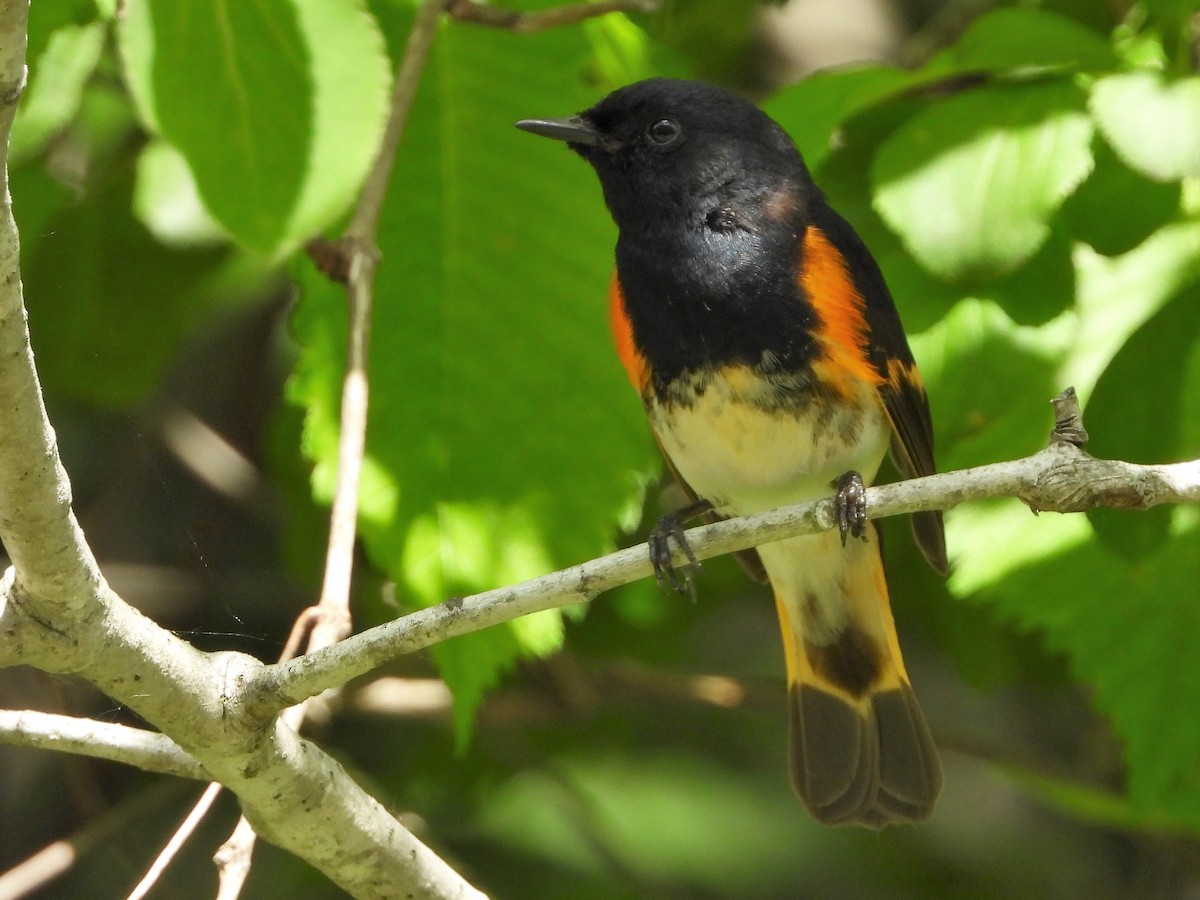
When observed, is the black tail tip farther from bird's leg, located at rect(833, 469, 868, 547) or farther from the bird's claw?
bird's leg, located at rect(833, 469, 868, 547)

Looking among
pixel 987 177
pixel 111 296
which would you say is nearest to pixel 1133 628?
pixel 987 177

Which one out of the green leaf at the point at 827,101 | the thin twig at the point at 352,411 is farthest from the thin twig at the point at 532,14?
the green leaf at the point at 827,101

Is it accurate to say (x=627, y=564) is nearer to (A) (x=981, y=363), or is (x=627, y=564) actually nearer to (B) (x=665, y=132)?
(A) (x=981, y=363)

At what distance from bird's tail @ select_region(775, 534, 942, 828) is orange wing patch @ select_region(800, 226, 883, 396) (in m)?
0.63

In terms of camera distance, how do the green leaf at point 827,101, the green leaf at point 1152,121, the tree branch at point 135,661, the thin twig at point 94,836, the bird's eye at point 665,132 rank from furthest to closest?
1. the bird's eye at point 665,132
2. the green leaf at point 827,101
3. the thin twig at point 94,836
4. the green leaf at point 1152,121
5. the tree branch at point 135,661

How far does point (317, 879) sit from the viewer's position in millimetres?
4094

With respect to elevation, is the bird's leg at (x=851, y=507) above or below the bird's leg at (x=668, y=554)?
above

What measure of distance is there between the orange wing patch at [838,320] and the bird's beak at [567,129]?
57 centimetres

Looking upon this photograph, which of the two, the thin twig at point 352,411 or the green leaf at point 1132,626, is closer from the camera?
the thin twig at point 352,411

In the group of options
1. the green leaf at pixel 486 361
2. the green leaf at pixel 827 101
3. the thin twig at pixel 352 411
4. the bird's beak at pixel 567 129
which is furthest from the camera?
the bird's beak at pixel 567 129

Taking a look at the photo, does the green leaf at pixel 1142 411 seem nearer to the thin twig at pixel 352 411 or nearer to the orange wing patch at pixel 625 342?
the orange wing patch at pixel 625 342

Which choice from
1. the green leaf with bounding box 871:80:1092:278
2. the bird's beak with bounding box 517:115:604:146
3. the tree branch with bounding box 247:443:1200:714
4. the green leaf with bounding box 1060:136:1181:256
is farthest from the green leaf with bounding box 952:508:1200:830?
the bird's beak with bounding box 517:115:604:146

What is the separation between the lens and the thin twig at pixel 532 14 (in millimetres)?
3064

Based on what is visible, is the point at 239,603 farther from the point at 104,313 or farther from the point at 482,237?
the point at 482,237
